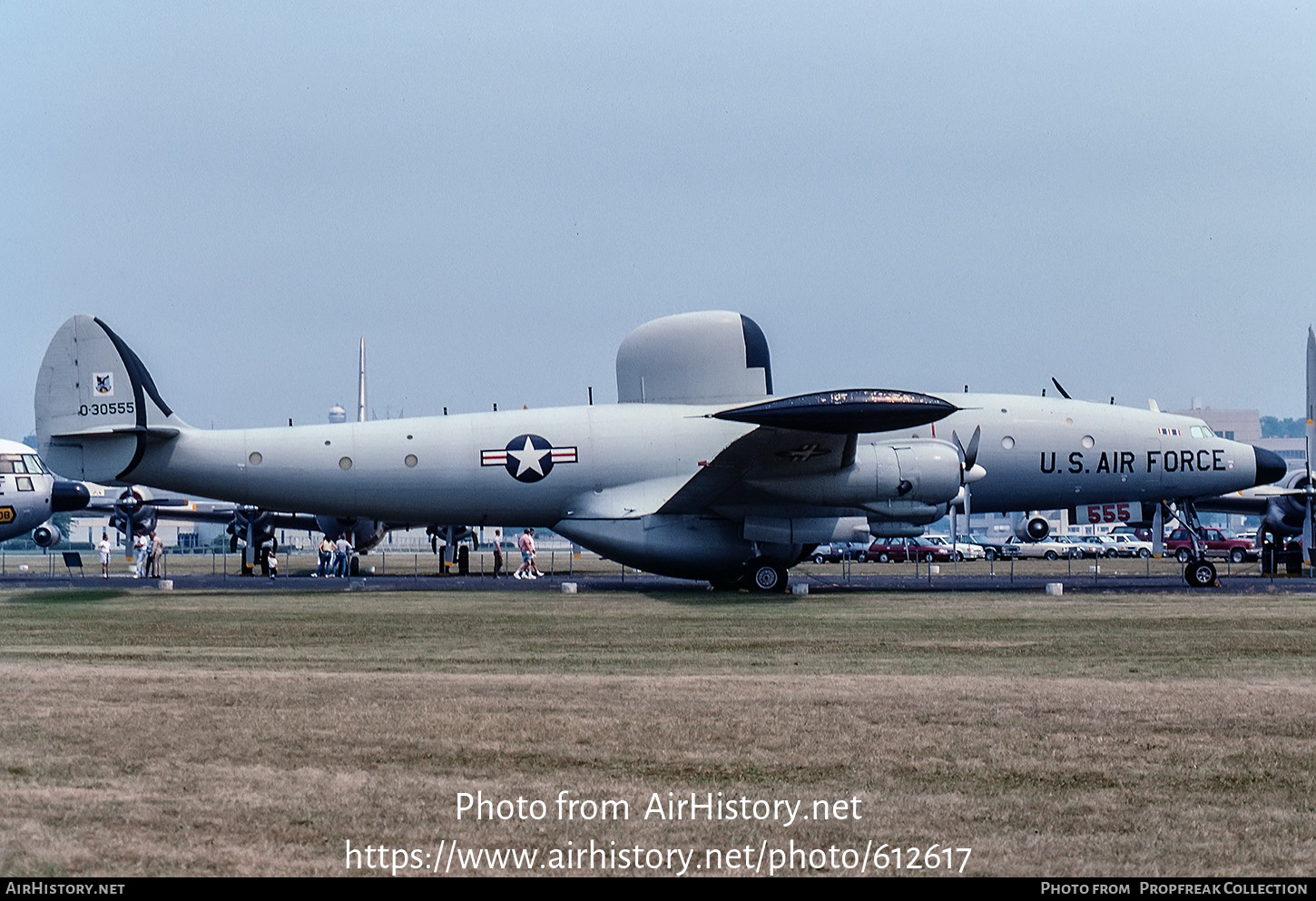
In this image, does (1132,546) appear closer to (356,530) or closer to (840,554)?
(840,554)

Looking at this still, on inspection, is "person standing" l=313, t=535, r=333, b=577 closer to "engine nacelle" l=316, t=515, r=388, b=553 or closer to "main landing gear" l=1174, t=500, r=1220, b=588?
"engine nacelle" l=316, t=515, r=388, b=553

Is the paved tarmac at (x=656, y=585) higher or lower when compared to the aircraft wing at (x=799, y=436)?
lower

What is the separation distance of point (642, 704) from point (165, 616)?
13.5 m

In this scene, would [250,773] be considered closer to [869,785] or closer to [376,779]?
[376,779]

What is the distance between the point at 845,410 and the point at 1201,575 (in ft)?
42.1

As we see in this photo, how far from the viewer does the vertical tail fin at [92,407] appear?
2730 centimetres

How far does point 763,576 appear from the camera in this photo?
95.1 feet

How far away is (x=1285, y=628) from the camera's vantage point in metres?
19.7

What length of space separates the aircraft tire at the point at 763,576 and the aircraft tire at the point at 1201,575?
10.5m

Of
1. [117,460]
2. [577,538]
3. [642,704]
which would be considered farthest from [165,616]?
[642,704]

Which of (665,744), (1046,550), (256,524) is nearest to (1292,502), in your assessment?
(1046,550)

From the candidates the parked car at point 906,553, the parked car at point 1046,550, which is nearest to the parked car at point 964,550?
the parked car at point 906,553

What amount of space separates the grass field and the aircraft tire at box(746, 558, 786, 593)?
29.6ft

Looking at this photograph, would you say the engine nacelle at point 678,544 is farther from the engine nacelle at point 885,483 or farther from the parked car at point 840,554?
the parked car at point 840,554
